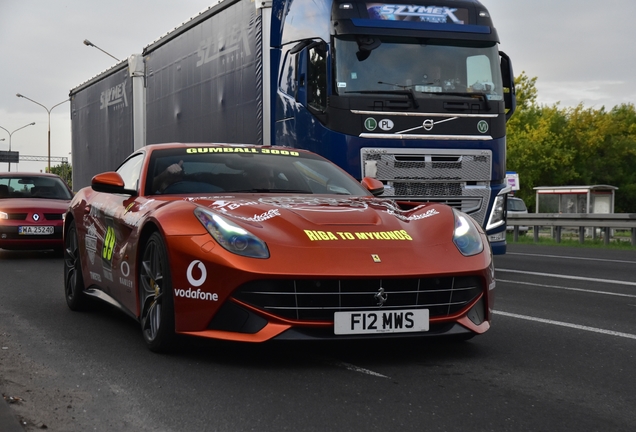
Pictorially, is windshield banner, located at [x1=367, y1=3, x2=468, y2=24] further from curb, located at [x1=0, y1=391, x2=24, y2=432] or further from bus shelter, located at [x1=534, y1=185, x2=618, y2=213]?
bus shelter, located at [x1=534, y1=185, x2=618, y2=213]

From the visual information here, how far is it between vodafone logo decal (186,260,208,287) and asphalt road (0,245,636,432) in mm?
367

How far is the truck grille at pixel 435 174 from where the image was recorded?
11328mm

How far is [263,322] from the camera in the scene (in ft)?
16.6

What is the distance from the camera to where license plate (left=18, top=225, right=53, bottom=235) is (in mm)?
14711

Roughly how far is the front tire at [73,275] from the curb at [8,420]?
3367mm

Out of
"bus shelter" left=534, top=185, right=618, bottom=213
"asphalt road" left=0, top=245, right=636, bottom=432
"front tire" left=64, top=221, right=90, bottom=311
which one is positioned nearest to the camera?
"asphalt road" left=0, top=245, right=636, bottom=432

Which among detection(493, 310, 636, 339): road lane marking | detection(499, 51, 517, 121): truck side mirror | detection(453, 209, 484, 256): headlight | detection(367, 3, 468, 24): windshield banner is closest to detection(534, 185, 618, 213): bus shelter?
detection(499, 51, 517, 121): truck side mirror

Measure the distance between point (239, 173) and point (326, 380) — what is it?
2185 millimetres

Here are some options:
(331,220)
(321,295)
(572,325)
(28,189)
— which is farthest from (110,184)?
(28,189)

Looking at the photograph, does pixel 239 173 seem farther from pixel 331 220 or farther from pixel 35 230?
pixel 35 230

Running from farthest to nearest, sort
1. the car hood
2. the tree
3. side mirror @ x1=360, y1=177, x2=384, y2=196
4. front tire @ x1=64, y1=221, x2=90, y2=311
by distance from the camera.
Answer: the tree → front tire @ x1=64, y1=221, x2=90, y2=311 → side mirror @ x1=360, y1=177, x2=384, y2=196 → the car hood

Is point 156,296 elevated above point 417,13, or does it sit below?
below

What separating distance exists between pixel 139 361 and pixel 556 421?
96.4 inches

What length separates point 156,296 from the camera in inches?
219
